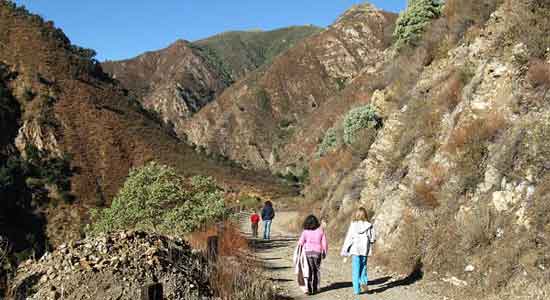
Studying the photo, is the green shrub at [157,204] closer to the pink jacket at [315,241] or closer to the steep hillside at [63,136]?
the pink jacket at [315,241]

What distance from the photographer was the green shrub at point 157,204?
16.5 meters

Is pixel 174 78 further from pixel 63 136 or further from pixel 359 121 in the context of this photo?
pixel 359 121

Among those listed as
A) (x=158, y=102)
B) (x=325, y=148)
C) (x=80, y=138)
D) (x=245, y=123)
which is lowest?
(x=325, y=148)

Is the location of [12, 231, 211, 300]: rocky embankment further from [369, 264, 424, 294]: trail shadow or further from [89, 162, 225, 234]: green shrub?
[89, 162, 225, 234]: green shrub

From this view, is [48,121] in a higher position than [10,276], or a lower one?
higher

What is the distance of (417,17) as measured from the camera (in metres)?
22.5

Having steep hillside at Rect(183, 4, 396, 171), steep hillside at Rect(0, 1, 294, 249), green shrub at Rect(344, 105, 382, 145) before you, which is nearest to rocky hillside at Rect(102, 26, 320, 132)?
steep hillside at Rect(183, 4, 396, 171)

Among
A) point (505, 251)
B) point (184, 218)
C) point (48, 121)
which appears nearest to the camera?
point (505, 251)

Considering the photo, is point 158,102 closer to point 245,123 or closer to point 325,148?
A: point 245,123

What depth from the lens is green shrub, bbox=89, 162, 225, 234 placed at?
1653cm

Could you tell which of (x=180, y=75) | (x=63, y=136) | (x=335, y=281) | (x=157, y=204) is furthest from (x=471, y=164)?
(x=180, y=75)

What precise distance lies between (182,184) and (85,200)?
32.4m

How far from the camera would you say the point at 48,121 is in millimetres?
53781

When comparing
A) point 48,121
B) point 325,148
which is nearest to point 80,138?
point 48,121
